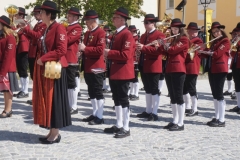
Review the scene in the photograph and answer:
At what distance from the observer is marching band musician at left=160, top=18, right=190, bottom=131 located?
632 centimetres

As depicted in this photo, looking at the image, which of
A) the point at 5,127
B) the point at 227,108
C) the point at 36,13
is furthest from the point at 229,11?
the point at 5,127

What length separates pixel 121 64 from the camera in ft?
19.5

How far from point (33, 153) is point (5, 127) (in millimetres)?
1634

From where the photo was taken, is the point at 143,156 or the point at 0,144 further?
the point at 0,144

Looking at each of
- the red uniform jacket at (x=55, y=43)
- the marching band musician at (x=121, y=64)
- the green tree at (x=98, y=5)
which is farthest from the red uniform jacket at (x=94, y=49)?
the green tree at (x=98, y=5)

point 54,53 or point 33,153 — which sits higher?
point 54,53

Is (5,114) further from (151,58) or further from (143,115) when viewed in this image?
A: (151,58)

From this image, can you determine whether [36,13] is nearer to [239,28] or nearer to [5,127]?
[5,127]

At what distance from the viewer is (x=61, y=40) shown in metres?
5.08

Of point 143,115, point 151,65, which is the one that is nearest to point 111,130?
point 143,115

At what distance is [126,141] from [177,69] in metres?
1.61

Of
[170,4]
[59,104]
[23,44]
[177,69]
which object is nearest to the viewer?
[59,104]

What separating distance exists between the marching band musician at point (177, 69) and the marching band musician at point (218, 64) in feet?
2.28

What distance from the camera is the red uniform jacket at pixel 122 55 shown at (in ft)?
18.9
